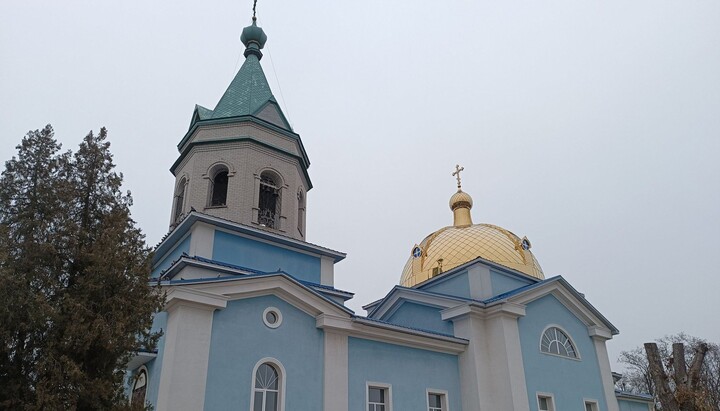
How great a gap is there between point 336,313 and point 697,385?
710cm

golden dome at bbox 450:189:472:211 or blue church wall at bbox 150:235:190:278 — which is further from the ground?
golden dome at bbox 450:189:472:211

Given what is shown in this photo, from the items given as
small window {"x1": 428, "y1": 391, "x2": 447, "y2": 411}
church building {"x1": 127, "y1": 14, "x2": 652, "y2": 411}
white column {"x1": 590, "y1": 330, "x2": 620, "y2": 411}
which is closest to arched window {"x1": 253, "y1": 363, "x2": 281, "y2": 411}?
church building {"x1": 127, "y1": 14, "x2": 652, "y2": 411}

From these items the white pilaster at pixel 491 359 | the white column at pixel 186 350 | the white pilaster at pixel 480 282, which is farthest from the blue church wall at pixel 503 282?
the white column at pixel 186 350

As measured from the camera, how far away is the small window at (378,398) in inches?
480

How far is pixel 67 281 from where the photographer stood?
7.35 meters

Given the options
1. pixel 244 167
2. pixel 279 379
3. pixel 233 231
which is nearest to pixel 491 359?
pixel 279 379

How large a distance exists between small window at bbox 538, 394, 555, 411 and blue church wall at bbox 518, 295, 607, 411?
0.14m

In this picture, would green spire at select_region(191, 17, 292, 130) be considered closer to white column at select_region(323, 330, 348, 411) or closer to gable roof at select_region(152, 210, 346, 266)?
gable roof at select_region(152, 210, 346, 266)

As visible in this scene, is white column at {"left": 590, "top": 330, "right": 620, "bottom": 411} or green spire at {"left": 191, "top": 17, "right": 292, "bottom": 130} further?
white column at {"left": 590, "top": 330, "right": 620, "bottom": 411}

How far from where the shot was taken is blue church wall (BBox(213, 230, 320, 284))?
12500mm

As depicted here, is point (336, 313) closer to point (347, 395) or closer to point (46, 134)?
point (347, 395)

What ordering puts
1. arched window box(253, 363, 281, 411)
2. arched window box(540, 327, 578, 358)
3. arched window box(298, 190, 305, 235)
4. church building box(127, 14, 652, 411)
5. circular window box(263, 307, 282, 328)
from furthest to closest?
arched window box(540, 327, 578, 358) < arched window box(298, 190, 305, 235) < circular window box(263, 307, 282, 328) < arched window box(253, 363, 281, 411) < church building box(127, 14, 652, 411)

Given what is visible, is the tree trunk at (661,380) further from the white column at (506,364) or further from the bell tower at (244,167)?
the bell tower at (244,167)

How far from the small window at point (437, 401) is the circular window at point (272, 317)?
432 centimetres
